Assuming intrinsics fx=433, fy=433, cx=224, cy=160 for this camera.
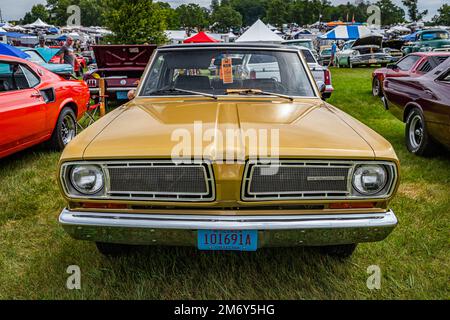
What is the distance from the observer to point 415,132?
599cm

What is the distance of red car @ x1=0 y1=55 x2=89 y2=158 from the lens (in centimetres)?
477

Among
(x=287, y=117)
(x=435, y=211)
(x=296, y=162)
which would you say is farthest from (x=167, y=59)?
(x=435, y=211)

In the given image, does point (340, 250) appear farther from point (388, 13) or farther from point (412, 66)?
point (388, 13)

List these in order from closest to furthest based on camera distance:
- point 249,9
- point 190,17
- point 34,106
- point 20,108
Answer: point 20,108 → point 34,106 → point 190,17 → point 249,9

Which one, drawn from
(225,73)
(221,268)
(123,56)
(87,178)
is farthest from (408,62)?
(87,178)

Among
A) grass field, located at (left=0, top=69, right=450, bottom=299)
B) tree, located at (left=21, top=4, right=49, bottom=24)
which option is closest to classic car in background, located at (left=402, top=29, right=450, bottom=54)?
grass field, located at (left=0, top=69, right=450, bottom=299)

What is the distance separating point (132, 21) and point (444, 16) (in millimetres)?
86018

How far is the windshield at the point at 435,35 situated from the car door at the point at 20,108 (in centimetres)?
2461

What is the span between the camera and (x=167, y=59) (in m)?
3.84

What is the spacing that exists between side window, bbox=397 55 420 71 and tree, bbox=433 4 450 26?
8589 cm

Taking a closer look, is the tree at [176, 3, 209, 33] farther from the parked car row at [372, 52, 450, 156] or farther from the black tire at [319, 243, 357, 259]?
the black tire at [319, 243, 357, 259]

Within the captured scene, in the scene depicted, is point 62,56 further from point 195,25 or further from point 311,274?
point 195,25

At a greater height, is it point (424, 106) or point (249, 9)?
point (249, 9)
